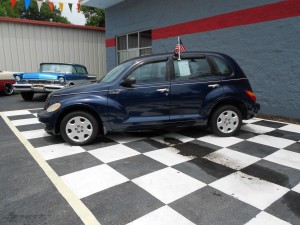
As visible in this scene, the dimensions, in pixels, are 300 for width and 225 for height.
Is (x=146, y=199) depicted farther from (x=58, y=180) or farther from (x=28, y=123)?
(x=28, y=123)

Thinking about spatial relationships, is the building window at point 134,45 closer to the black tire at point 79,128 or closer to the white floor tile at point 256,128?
the white floor tile at point 256,128

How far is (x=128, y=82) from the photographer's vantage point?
4.39 meters

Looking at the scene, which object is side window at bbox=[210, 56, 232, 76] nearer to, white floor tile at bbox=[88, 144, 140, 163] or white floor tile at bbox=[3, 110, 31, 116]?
white floor tile at bbox=[88, 144, 140, 163]

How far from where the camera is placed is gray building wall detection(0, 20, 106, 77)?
1348 cm

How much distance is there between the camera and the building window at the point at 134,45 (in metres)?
11.1

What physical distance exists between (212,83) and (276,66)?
117 inches

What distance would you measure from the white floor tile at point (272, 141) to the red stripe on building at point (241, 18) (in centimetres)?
327

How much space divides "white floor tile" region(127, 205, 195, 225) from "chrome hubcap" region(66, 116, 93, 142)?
2.36 metres

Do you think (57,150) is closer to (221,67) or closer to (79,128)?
(79,128)

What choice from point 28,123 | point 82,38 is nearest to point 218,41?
point 28,123

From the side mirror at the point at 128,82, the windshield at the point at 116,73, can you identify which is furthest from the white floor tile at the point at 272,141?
the windshield at the point at 116,73

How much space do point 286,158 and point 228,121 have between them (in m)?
1.30

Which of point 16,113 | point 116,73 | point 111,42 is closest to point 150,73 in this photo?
point 116,73

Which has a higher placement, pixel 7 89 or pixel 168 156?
pixel 7 89
